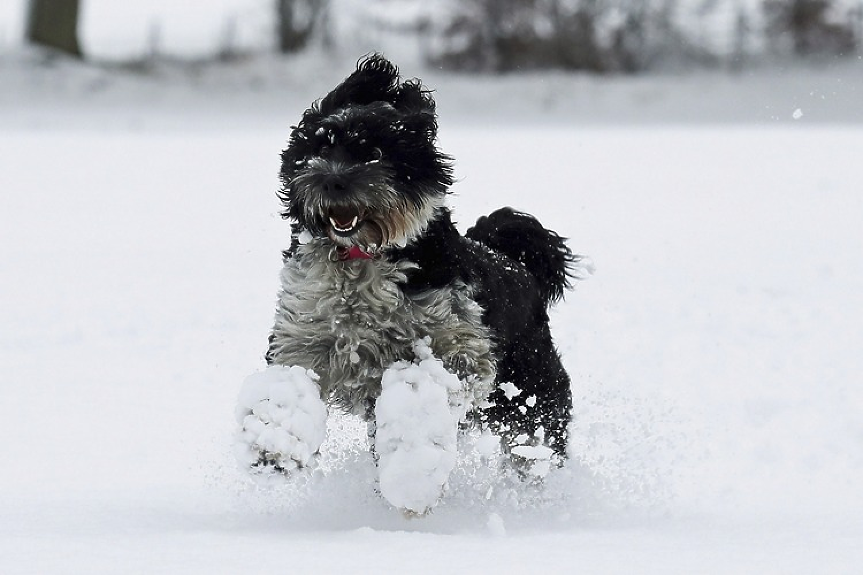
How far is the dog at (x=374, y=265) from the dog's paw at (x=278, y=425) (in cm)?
1

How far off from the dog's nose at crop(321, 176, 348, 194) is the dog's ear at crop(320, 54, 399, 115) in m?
0.50

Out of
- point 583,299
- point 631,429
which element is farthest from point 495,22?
point 631,429

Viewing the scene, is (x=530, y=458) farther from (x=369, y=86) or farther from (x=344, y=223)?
(x=369, y=86)

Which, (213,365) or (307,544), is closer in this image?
(307,544)

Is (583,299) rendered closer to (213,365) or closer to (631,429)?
(213,365)

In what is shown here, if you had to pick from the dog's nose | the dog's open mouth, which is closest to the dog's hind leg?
the dog's open mouth

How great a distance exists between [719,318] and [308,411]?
5.37 metres

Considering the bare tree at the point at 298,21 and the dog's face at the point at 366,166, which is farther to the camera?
the bare tree at the point at 298,21

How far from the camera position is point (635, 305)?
362 inches

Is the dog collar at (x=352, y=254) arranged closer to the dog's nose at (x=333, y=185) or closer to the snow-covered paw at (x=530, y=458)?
the dog's nose at (x=333, y=185)

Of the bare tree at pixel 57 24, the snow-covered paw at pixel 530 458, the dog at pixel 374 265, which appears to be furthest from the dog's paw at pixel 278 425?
the bare tree at pixel 57 24

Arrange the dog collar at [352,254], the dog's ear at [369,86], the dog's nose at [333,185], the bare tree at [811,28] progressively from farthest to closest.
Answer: the bare tree at [811,28], the dog's ear at [369,86], the dog collar at [352,254], the dog's nose at [333,185]

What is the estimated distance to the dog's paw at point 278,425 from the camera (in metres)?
3.85

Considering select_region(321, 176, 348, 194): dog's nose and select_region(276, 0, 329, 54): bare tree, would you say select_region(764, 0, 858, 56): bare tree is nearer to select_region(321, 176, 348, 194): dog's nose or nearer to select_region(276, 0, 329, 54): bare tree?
select_region(276, 0, 329, 54): bare tree
